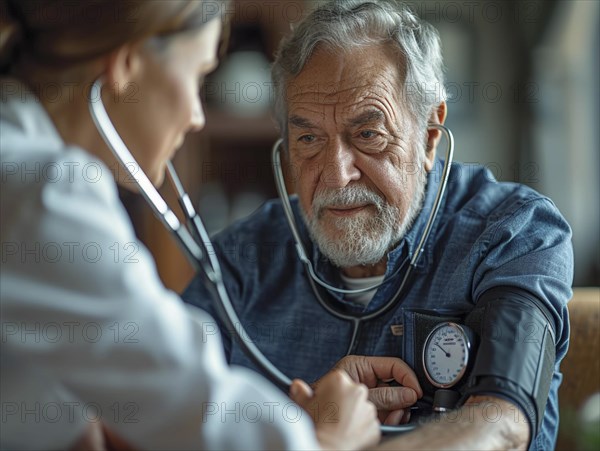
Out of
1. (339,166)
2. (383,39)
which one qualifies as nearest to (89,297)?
(339,166)

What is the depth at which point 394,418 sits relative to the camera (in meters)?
1.25

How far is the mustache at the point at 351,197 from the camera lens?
149cm

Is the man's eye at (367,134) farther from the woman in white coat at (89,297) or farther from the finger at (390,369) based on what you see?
the woman in white coat at (89,297)

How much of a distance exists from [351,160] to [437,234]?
0.22 m

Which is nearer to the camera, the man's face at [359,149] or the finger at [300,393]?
the finger at [300,393]

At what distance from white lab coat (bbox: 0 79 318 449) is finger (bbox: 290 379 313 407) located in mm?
157

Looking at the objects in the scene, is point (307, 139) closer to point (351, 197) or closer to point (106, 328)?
point (351, 197)

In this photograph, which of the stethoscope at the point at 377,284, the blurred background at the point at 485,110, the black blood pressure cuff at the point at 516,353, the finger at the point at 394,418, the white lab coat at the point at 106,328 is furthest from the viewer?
the blurred background at the point at 485,110

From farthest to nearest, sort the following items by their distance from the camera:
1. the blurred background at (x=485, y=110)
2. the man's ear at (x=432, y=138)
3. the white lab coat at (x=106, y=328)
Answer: the blurred background at (x=485, y=110), the man's ear at (x=432, y=138), the white lab coat at (x=106, y=328)

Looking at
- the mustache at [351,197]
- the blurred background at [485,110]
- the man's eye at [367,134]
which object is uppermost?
the man's eye at [367,134]

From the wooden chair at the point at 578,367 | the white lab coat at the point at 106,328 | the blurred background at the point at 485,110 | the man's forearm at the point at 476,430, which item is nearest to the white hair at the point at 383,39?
the wooden chair at the point at 578,367

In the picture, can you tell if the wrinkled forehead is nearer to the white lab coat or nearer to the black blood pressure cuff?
the black blood pressure cuff

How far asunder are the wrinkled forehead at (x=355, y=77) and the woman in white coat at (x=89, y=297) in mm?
506

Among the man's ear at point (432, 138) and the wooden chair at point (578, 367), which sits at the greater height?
the man's ear at point (432, 138)
